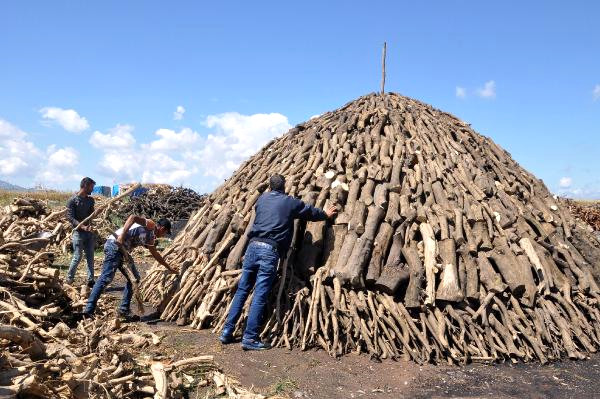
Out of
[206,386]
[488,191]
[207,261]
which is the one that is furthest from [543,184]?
[206,386]

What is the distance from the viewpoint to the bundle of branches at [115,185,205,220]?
17.8 metres

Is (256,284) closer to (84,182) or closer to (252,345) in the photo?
(252,345)

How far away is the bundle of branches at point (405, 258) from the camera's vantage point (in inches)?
229

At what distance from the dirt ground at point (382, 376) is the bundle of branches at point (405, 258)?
0.17 meters

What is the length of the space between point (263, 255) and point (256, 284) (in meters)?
0.35

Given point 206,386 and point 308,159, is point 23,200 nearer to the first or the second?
point 308,159

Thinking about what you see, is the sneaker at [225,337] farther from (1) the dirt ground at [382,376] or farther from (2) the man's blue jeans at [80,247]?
(2) the man's blue jeans at [80,247]

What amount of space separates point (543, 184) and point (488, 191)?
219 centimetres

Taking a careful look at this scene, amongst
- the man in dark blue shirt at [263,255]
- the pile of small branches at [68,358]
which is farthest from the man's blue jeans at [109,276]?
the man in dark blue shirt at [263,255]

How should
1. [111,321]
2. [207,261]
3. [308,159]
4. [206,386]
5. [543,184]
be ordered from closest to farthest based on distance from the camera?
1. [206,386]
2. [111,321]
3. [207,261]
4. [308,159]
5. [543,184]

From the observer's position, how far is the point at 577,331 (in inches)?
240

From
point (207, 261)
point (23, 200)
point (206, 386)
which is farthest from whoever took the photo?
point (23, 200)

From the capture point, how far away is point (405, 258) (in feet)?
20.6

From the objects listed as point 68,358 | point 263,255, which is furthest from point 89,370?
point 263,255
